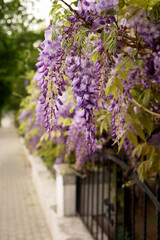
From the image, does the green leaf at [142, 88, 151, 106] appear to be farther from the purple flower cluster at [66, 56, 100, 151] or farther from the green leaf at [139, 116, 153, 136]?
the purple flower cluster at [66, 56, 100, 151]

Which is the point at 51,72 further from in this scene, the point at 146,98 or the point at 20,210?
the point at 20,210

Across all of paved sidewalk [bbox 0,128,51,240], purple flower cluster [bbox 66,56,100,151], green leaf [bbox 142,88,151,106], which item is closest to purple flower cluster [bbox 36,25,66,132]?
purple flower cluster [bbox 66,56,100,151]

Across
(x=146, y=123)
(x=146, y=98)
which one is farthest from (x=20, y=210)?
(x=146, y=98)

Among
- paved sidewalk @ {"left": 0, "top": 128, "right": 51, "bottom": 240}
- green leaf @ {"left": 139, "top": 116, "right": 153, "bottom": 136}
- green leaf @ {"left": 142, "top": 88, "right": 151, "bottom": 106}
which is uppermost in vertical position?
green leaf @ {"left": 142, "top": 88, "right": 151, "bottom": 106}

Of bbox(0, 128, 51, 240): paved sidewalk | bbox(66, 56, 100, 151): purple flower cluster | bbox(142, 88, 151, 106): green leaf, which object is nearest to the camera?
bbox(66, 56, 100, 151): purple flower cluster

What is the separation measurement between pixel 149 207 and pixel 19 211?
2767 mm

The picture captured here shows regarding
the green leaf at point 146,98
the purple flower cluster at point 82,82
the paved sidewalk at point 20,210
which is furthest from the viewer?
the paved sidewalk at point 20,210

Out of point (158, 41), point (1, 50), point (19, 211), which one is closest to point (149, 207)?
point (19, 211)

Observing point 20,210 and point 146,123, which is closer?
point 146,123

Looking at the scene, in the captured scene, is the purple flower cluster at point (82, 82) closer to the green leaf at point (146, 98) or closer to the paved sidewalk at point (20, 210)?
the green leaf at point (146, 98)

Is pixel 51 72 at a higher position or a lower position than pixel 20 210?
higher

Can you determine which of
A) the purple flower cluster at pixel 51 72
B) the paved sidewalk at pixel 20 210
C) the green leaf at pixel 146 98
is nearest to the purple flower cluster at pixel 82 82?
the purple flower cluster at pixel 51 72

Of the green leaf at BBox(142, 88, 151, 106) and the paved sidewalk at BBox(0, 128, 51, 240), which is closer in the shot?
the green leaf at BBox(142, 88, 151, 106)

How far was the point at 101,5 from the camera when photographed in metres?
1.06
